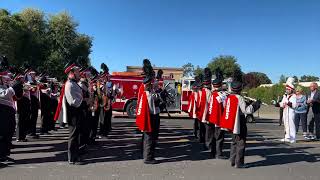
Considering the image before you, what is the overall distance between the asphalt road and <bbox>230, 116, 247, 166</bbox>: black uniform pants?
25 cm

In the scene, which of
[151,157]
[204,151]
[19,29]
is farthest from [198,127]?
[19,29]

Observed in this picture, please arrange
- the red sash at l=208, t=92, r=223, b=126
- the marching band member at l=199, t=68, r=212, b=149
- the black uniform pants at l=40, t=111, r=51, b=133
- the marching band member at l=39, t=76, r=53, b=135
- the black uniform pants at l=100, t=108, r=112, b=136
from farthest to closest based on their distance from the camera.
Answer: the black uniform pants at l=40, t=111, r=51, b=133 < the marching band member at l=39, t=76, r=53, b=135 < the black uniform pants at l=100, t=108, r=112, b=136 < the marching band member at l=199, t=68, r=212, b=149 < the red sash at l=208, t=92, r=223, b=126

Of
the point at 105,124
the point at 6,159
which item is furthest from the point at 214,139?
the point at 6,159

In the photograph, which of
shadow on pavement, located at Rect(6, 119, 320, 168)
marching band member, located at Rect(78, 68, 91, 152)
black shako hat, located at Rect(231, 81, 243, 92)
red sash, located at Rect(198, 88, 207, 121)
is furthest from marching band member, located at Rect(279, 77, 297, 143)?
marching band member, located at Rect(78, 68, 91, 152)

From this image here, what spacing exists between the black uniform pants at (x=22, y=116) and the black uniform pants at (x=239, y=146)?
611cm

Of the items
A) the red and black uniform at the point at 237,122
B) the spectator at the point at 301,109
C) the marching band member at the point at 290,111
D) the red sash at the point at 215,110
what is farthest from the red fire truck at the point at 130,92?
the red and black uniform at the point at 237,122

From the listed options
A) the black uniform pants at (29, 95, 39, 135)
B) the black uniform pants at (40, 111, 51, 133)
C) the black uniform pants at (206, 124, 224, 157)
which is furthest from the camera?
the black uniform pants at (40, 111, 51, 133)

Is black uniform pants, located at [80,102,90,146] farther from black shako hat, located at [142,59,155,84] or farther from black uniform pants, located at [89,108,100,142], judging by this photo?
black shako hat, located at [142,59,155,84]

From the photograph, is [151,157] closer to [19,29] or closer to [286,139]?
[286,139]

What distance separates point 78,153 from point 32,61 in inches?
1832

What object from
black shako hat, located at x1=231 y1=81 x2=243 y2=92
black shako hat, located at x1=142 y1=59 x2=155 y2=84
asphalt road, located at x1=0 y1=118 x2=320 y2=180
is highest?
black shako hat, located at x1=142 y1=59 x2=155 y2=84

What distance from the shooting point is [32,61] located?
178 ft

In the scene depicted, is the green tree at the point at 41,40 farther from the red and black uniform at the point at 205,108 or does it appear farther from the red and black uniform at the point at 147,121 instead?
the red and black uniform at the point at 147,121

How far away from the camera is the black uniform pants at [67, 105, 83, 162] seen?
31.5ft
